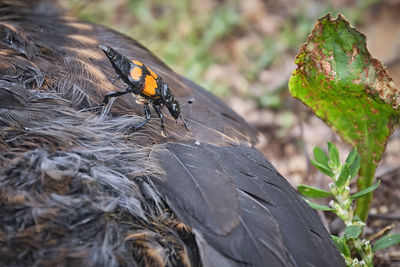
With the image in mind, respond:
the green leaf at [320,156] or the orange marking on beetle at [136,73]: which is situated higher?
the orange marking on beetle at [136,73]

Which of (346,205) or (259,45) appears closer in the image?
(346,205)

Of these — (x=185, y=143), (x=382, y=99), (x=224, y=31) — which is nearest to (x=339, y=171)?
(x=382, y=99)

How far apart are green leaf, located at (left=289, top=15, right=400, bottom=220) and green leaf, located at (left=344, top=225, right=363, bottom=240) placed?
0.25m

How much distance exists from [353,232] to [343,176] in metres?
0.22

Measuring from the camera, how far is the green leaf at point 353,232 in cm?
192

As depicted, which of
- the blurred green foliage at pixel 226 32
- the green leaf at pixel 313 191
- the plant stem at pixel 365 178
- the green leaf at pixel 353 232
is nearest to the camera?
the green leaf at pixel 353 232

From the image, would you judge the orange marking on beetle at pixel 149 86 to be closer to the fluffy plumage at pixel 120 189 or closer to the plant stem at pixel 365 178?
the fluffy plumage at pixel 120 189

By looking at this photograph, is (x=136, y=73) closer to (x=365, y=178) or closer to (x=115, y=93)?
(x=115, y=93)

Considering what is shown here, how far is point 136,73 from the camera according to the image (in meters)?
1.81

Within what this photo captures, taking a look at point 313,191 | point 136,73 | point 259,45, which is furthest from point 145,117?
point 259,45

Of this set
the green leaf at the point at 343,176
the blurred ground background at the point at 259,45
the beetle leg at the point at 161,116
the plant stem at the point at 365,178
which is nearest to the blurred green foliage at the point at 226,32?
the blurred ground background at the point at 259,45

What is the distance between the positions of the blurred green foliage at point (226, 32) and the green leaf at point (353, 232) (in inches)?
82.0

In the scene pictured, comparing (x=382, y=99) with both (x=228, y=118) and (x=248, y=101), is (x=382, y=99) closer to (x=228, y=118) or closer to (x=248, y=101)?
(x=228, y=118)

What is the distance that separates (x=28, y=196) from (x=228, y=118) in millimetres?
1008
